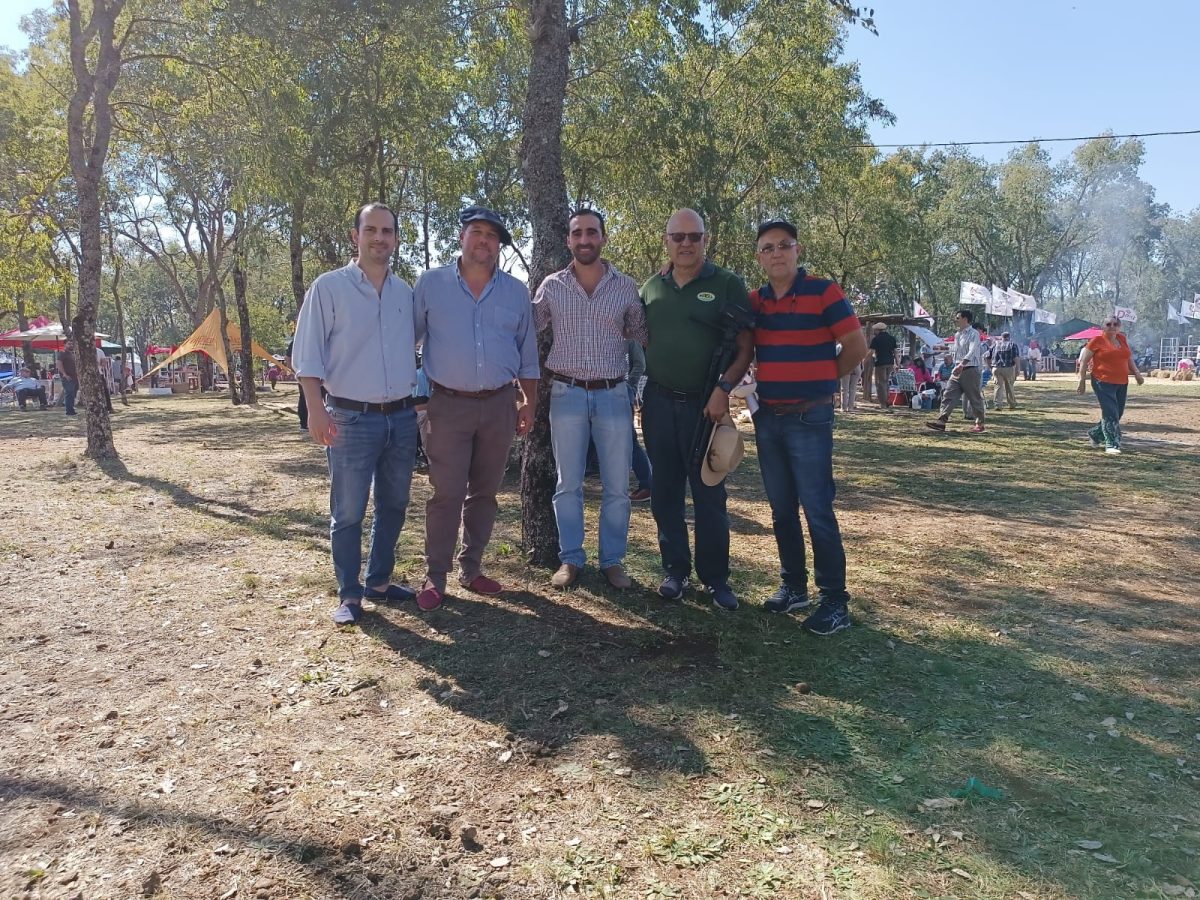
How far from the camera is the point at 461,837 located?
2.59 m

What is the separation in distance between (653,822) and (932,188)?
139ft

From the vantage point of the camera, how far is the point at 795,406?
4.23 meters

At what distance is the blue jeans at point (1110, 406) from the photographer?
35.2ft

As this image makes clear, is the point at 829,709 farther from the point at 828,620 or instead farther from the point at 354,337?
the point at 354,337

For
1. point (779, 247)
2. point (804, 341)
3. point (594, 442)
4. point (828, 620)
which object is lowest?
point (828, 620)

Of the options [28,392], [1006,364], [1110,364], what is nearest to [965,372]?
[1110,364]

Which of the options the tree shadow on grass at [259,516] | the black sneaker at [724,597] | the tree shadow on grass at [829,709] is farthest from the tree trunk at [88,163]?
the black sneaker at [724,597]

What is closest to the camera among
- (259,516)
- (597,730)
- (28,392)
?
(597,730)

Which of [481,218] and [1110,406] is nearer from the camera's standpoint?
[481,218]

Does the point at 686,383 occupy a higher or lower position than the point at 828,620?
higher

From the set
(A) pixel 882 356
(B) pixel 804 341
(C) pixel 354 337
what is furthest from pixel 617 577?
(A) pixel 882 356

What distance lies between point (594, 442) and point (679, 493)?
0.57 meters

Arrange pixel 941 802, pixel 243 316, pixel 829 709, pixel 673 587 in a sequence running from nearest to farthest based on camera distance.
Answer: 1. pixel 941 802
2. pixel 829 709
3. pixel 673 587
4. pixel 243 316

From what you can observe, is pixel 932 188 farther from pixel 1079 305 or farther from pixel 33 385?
pixel 1079 305
